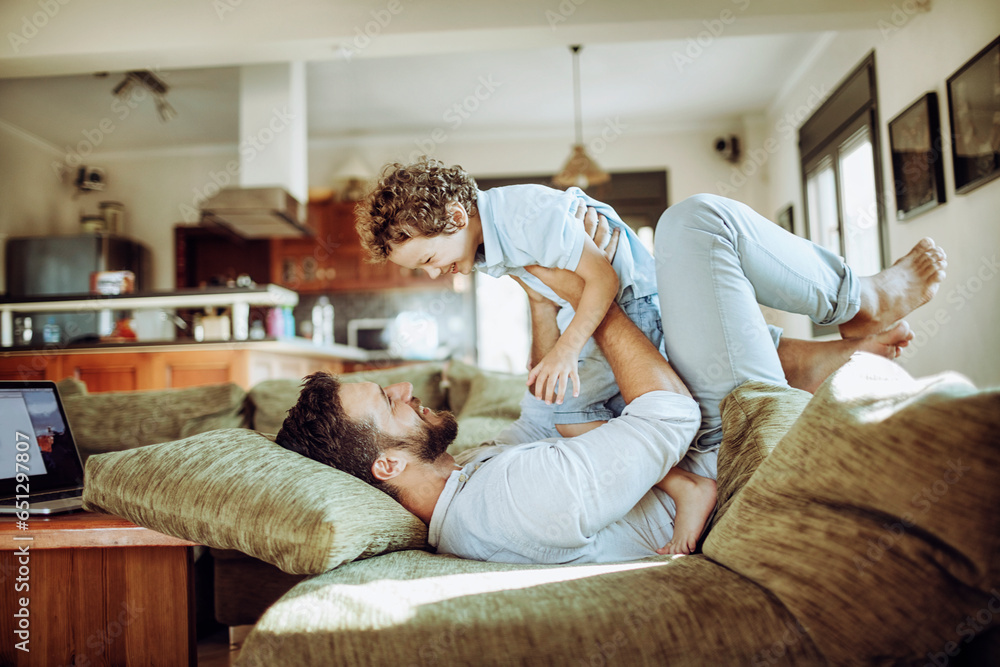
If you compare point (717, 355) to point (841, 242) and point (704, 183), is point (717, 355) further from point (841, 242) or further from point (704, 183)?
point (704, 183)

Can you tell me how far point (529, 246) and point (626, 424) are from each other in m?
0.54

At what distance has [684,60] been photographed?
5.46 m

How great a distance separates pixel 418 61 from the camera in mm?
5340

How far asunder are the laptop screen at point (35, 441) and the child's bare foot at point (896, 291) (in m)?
→ 1.90

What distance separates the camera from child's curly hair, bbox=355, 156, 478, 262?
1.57m

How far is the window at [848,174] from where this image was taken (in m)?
4.39

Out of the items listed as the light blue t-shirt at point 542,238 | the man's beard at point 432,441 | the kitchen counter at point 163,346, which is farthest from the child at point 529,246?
the kitchen counter at point 163,346

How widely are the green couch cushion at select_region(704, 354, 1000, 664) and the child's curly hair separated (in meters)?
1.00

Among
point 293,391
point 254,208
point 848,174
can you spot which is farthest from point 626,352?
point 848,174

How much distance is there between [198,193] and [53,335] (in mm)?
3034

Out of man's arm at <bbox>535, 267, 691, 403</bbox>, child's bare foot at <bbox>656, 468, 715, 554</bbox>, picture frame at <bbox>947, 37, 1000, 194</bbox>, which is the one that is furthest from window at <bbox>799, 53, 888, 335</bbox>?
child's bare foot at <bbox>656, 468, 715, 554</bbox>

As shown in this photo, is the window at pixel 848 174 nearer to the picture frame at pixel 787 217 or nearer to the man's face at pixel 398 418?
Result: the picture frame at pixel 787 217

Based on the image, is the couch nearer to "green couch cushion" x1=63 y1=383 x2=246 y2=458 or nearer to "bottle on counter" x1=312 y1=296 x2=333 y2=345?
"green couch cushion" x1=63 y1=383 x2=246 y2=458

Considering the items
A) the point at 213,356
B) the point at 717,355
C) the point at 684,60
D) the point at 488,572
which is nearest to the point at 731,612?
the point at 488,572
